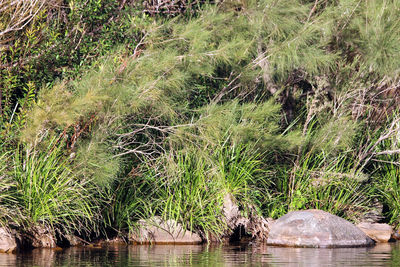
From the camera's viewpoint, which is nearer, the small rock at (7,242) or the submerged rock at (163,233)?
the small rock at (7,242)

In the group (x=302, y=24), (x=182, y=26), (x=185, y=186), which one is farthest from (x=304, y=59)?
(x=185, y=186)

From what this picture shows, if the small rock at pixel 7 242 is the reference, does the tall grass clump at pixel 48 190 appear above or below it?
above

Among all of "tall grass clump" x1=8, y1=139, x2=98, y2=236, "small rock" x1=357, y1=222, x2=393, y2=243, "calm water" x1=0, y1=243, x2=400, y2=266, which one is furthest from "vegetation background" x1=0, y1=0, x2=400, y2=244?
"calm water" x1=0, y1=243, x2=400, y2=266

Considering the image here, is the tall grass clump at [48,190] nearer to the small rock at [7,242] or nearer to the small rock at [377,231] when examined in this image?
the small rock at [7,242]

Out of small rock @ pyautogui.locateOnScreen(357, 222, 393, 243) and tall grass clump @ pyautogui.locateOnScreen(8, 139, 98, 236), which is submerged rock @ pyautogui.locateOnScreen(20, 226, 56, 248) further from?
small rock @ pyautogui.locateOnScreen(357, 222, 393, 243)

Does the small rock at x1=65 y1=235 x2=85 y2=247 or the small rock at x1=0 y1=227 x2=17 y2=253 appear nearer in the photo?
the small rock at x1=0 y1=227 x2=17 y2=253

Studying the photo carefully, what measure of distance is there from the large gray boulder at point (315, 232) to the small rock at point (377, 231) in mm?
638

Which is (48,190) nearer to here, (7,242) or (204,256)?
(7,242)

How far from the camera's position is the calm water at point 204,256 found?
26.5 feet

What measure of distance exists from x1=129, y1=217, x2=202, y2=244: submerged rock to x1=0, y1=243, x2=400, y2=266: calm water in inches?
12.8

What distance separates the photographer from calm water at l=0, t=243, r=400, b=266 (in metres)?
8.06

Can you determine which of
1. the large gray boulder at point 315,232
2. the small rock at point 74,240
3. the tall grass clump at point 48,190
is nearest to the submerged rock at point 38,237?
the tall grass clump at point 48,190

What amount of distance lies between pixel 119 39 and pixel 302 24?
2858 mm

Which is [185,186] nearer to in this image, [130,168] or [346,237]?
[130,168]
